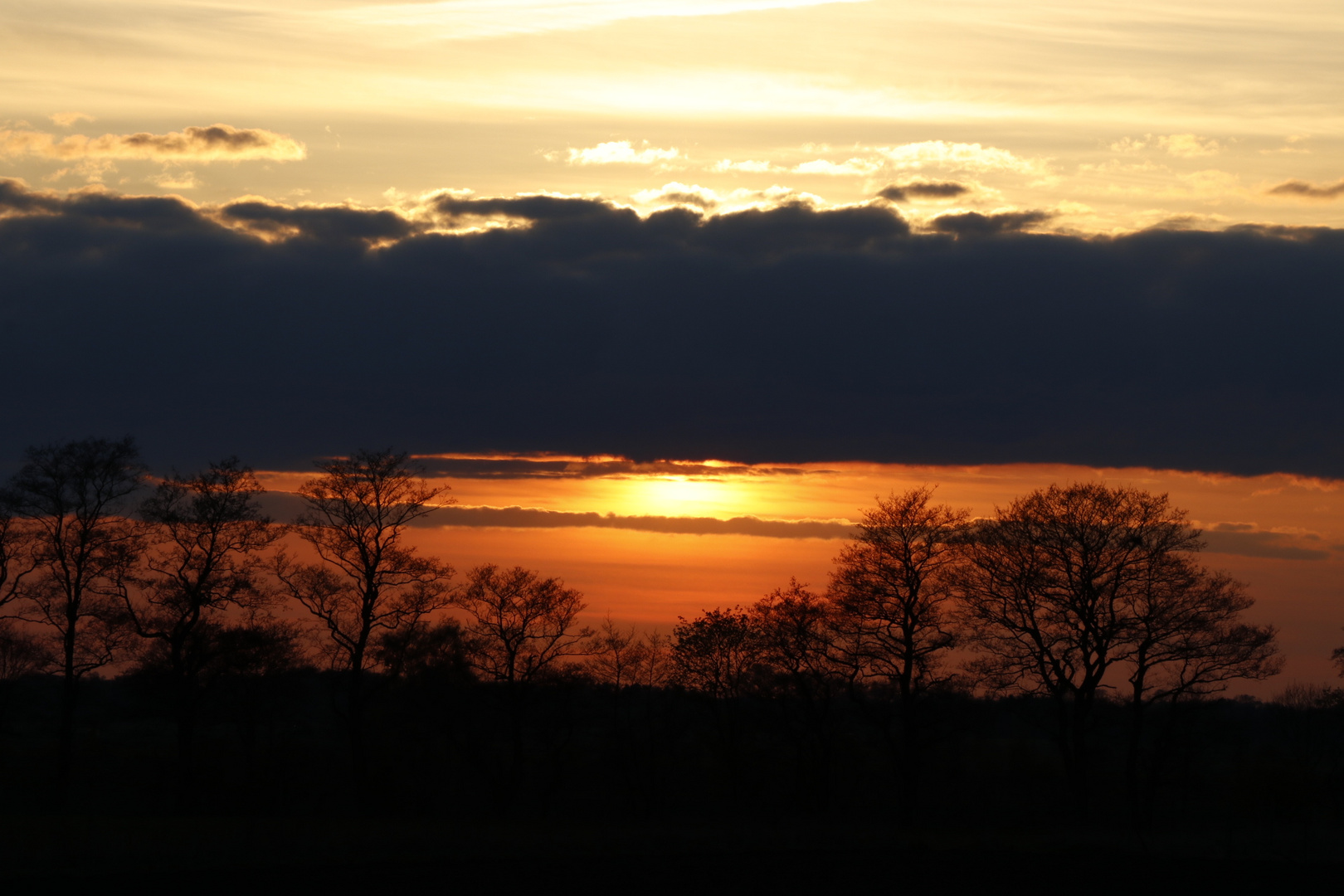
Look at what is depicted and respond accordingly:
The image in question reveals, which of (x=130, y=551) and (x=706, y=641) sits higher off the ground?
(x=130, y=551)

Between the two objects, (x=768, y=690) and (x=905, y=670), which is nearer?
(x=905, y=670)

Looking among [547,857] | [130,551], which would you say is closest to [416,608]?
[130,551]

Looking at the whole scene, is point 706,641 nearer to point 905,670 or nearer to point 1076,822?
point 905,670

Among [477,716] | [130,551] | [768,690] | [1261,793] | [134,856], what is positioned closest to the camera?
[134,856]

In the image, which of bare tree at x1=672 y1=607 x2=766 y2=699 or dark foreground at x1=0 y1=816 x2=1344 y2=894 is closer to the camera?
dark foreground at x1=0 y1=816 x2=1344 y2=894

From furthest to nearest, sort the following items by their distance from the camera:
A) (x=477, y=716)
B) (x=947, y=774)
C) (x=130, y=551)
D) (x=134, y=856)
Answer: (x=947, y=774), (x=477, y=716), (x=130, y=551), (x=134, y=856)

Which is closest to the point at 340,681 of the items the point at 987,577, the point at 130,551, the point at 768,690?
the point at 130,551

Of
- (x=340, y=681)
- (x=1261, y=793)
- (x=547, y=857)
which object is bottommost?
(x=1261, y=793)

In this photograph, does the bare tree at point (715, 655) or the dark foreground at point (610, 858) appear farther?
the bare tree at point (715, 655)

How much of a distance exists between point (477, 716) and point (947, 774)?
29782 millimetres

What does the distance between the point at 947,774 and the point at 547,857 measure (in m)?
44.2

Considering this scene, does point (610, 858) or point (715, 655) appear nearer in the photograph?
point (610, 858)

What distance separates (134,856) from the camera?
2691cm

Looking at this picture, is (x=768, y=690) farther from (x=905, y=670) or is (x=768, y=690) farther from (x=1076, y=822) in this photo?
(x=1076, y=822)
